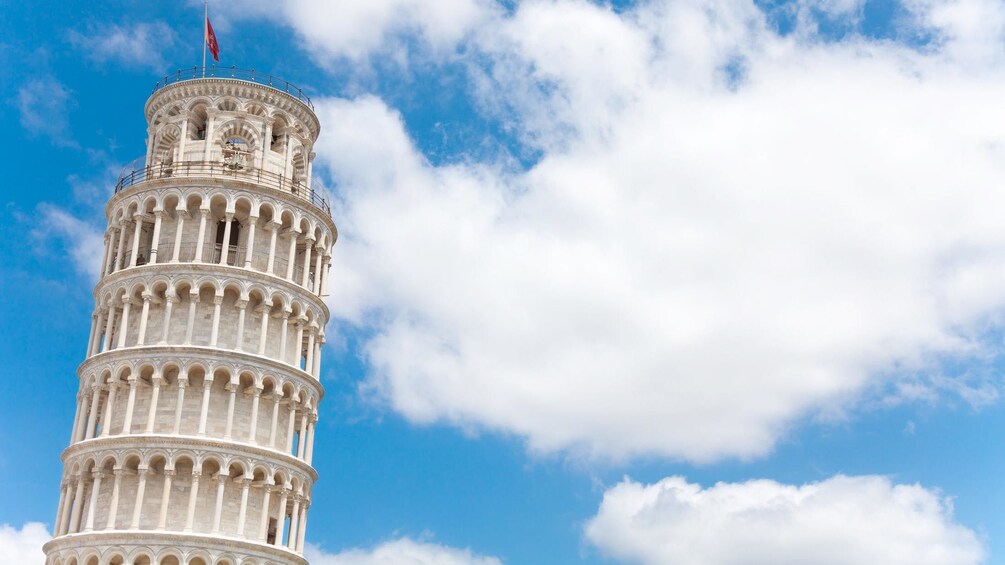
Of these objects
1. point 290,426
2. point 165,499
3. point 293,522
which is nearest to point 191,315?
point 290,426

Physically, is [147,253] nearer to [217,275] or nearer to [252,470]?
[217,275]

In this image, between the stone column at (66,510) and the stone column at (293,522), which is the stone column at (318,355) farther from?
the stone column at (66,510)

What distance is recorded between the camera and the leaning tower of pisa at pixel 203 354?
5675cm

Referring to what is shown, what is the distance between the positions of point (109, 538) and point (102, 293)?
48.9 feet

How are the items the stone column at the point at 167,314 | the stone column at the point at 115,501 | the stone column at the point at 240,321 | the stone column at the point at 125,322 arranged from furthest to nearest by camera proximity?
1. the stone column at the point at 125,322
2. the stone column at the point at 240,321
3. the stone column at the point at 167,314
4. the stone column at the point at 115,501

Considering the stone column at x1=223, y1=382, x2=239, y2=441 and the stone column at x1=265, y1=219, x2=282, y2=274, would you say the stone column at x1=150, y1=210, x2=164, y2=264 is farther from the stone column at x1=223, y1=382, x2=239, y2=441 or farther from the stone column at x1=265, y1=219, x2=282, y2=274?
the stone column at x1=223, y1=382, x2=239, y2=441

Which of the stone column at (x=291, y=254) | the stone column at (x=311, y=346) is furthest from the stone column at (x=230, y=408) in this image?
the stone column at (x=291, y=254)

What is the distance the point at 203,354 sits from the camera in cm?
5897

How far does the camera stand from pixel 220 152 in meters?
65.9

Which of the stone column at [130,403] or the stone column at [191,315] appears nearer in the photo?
the stone column at [130,403]

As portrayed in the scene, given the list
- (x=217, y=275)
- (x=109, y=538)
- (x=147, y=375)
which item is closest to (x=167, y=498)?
(x=109, y=538)

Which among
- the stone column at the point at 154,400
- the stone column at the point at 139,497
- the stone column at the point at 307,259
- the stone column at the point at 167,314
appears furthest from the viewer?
the stone column at the point at 307,259

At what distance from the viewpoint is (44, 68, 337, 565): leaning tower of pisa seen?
186ft

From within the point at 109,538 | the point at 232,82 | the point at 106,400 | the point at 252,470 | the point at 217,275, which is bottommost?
the point at 109,538
